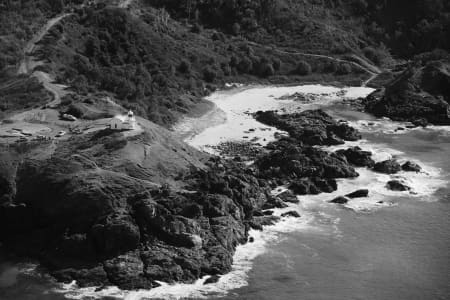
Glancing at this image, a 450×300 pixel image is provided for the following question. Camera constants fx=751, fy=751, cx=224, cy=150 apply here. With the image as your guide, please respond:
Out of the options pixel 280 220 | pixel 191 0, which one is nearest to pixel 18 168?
pixel 280 220

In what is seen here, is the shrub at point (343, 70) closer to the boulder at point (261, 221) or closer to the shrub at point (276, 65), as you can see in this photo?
the shrub at point (276, 65)

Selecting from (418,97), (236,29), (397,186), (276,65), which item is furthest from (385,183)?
(236,29)

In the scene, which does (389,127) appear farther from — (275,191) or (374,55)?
(374,55)

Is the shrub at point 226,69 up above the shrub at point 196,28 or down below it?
below

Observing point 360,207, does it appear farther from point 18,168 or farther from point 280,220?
point 18,168

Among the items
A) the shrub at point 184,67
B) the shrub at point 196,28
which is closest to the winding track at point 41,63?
the shrub at point 184,67

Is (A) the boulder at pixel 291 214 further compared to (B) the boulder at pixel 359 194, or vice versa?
(B) the boulder at pixel 359 194
